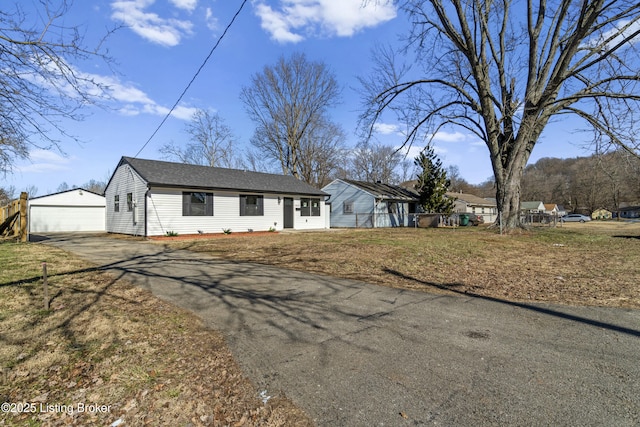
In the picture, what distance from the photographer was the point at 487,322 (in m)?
4.02

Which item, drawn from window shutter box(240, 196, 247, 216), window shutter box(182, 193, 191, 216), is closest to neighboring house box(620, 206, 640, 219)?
window shutter box(240, 196, 247, 216)

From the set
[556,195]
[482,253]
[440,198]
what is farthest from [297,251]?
[556,195]

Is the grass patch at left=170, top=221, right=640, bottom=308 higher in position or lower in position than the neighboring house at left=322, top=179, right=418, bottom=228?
lower

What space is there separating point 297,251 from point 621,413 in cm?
875

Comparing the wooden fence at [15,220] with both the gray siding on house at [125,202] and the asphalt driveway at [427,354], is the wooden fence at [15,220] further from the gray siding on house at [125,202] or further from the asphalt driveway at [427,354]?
the asphalt driveway at [427,354]

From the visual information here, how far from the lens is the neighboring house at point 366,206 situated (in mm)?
28078

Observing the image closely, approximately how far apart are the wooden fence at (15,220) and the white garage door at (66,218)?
225 inches

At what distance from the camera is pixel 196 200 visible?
54.5 feet

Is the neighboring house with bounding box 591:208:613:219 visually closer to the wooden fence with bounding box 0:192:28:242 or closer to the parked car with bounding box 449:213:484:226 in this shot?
the parked car with bounding box 449:213:484:226

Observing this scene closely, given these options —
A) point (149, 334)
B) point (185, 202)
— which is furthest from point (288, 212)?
point (149, 334)

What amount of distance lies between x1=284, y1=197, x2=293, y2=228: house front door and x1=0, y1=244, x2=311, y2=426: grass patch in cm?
1632

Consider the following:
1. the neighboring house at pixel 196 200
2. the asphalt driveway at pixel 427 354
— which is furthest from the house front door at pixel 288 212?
the asphalt driveway at pixel 427 354

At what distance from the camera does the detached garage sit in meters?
22.4

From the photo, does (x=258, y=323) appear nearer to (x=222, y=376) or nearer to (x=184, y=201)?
(x=222, y=376)
